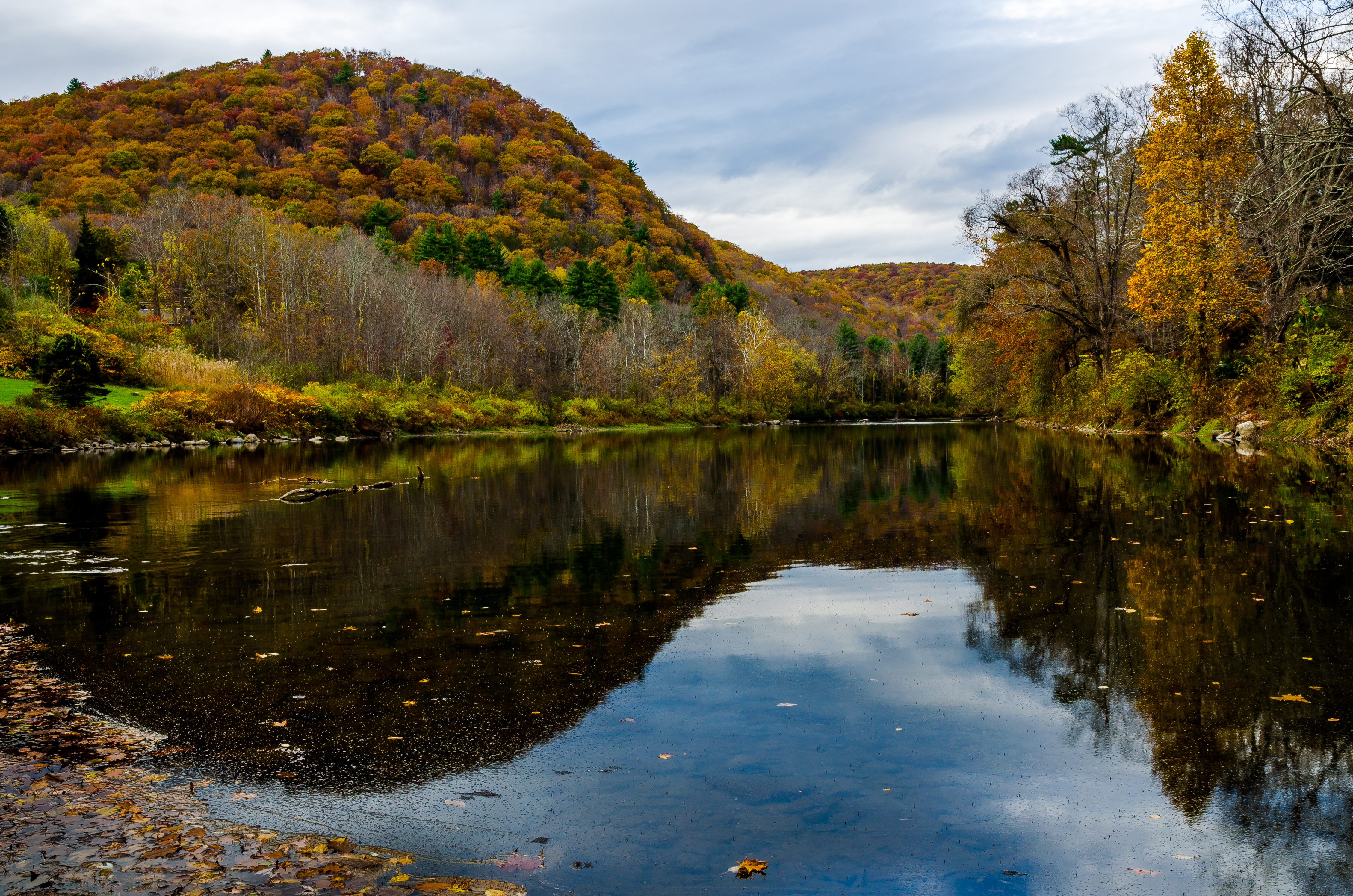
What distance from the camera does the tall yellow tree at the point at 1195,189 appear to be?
89.3 ft

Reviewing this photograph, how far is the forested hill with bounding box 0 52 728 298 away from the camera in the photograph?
87.4m

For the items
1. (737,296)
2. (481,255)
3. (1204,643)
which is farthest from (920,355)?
(1204,643)

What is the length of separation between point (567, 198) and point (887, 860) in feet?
398

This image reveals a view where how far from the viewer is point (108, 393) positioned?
36.3m

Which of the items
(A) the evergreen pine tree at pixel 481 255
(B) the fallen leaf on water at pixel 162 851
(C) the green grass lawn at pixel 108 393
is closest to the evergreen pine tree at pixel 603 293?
(A) the evergreen pine tree at pixel 481 255

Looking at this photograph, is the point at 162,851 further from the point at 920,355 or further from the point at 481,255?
the point at 920,355

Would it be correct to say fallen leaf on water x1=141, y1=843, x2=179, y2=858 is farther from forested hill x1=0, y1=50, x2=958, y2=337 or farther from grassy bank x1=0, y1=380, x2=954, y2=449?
forested hill x1=0, y1=50, x2=958, y2=337

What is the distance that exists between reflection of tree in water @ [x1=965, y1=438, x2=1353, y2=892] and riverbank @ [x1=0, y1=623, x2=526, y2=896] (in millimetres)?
3447

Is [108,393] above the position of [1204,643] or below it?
above

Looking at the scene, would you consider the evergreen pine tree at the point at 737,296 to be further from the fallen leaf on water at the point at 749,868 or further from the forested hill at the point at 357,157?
the fallen leaf on water at the point at 749,868

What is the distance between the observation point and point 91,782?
4.39 metres

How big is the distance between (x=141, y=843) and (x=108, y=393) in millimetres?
39337

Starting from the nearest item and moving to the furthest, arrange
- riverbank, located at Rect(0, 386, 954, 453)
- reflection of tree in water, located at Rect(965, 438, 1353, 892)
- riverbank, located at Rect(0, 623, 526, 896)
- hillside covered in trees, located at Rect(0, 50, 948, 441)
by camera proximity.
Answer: riverbank, located at Rect(0, 623, 526, 896)
reflection of tree in water, located at Rect(965, 438, 1353, 892)
riverbank, located at Rect(0, 386, 954, 453)
hillside covered in trees, located at Rect(0, 50, 948, 441)

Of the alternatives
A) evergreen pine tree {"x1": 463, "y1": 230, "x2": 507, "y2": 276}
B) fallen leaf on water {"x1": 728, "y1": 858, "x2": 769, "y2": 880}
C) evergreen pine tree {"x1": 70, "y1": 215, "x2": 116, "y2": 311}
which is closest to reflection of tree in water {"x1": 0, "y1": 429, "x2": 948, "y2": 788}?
fallen leaf on water {"x1": 728, "y1": 858, "x2": 769, "y2": 880}
